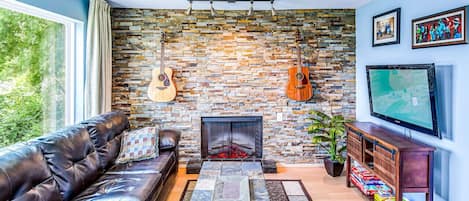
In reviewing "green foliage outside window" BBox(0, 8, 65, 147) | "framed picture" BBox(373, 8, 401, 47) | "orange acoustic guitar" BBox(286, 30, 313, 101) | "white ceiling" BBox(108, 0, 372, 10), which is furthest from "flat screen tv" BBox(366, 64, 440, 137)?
"green foliage outside window" BBox(0, 8, 65, 147)

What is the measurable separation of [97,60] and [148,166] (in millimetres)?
1605

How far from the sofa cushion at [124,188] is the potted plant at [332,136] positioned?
2.31 meters

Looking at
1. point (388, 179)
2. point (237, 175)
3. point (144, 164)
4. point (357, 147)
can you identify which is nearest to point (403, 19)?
point (357, 147)

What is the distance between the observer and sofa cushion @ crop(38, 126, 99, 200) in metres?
2.51

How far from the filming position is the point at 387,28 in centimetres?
386

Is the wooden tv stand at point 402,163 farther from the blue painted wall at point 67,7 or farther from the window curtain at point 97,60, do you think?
the blue painted wall at point 67,7

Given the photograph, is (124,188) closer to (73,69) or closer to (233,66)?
Answer: (73,69)

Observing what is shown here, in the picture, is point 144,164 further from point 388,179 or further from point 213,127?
point 388,179

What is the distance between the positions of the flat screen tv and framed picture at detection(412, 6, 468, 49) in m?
0.26

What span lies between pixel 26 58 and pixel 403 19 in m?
3.73

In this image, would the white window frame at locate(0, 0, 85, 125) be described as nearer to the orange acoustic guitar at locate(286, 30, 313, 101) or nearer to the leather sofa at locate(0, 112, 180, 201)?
the leather sofa at locate(0, 112, 180, 201)

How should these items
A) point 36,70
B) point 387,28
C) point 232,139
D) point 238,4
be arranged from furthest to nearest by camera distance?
point 232,139, point 238,4, point 387,28, point 36,70

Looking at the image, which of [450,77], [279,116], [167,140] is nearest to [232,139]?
[279,116]

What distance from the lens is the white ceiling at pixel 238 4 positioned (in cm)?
432
